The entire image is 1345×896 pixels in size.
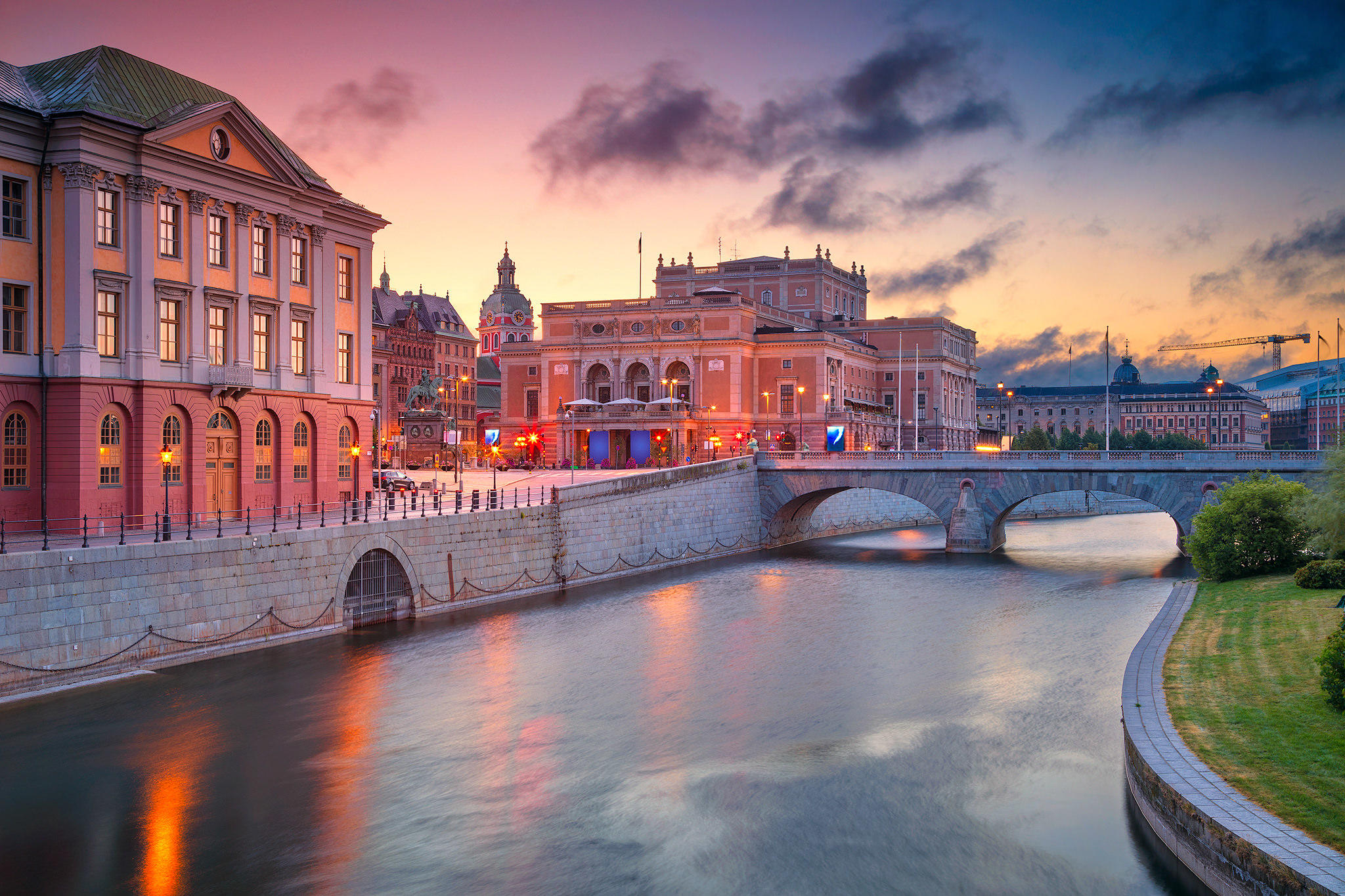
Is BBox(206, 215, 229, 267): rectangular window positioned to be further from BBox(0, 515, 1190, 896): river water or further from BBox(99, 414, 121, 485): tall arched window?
BBox(0, 515, 1190, 896): river water

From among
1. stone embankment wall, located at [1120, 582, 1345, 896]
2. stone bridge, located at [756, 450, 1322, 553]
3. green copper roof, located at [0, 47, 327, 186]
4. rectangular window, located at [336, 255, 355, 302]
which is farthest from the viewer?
stone bridge, located at [756, 450, 1322, 553]

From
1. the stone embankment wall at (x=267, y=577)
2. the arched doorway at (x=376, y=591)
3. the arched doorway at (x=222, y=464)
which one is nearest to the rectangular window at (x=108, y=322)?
the arched doorway at (x=222, y=464)

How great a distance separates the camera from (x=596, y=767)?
86.8 ft

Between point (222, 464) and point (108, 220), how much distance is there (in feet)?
33.4

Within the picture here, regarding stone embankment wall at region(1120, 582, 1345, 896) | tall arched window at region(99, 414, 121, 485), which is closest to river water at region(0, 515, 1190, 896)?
stone embankment wall at region(1120, 582, 1345, 896)

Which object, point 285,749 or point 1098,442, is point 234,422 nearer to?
point 285,749

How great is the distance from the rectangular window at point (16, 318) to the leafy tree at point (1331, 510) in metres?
41.7

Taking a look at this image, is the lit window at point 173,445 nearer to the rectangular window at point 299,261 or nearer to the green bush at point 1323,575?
the rectangular window at point 299,261

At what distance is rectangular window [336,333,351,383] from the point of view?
4994cm

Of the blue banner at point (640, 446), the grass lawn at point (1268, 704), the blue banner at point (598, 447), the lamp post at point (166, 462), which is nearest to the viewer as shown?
the grass lawn at point (1268, 704)

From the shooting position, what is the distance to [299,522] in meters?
38.5

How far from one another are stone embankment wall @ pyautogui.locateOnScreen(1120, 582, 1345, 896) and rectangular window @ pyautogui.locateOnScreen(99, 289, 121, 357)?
3420cm

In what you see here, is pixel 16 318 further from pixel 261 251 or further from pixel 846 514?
pixel 846 514

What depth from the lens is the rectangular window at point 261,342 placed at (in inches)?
1745
